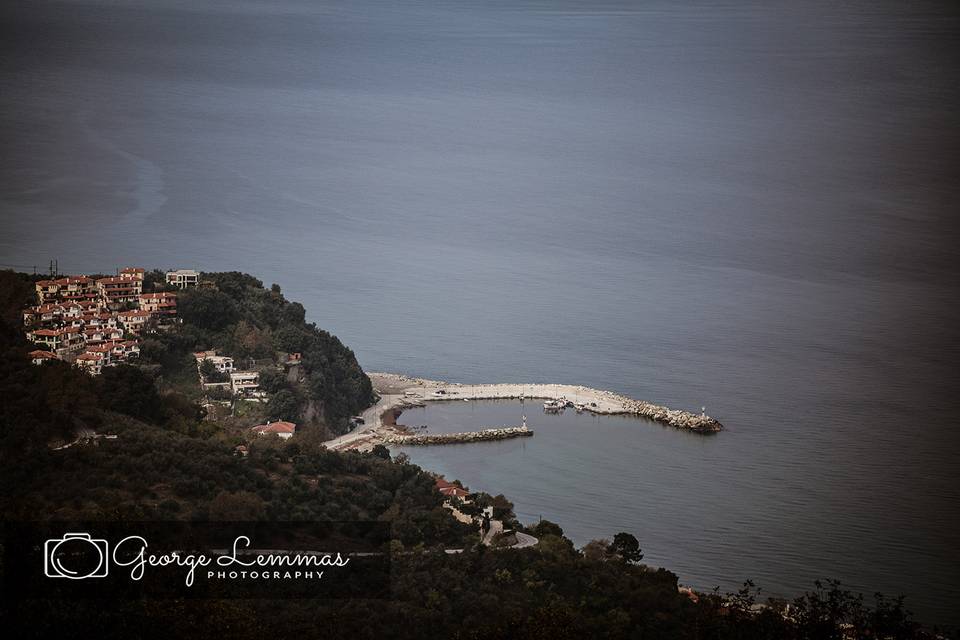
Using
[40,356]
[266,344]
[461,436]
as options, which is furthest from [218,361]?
[461,436]

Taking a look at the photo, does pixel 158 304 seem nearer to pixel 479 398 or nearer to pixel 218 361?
pixel 218 361

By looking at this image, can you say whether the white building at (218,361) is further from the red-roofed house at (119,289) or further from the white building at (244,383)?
the red-roofed house at (119,289)

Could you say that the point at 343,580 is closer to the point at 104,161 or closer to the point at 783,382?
the point at 783,382

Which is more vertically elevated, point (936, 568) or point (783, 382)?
point (783, 382)

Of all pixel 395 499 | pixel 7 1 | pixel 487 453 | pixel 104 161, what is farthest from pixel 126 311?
pixel 7 1

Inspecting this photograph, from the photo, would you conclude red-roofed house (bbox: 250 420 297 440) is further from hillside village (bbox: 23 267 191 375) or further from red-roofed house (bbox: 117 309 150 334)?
red-roofed house (bbox: 117 309 150 334)

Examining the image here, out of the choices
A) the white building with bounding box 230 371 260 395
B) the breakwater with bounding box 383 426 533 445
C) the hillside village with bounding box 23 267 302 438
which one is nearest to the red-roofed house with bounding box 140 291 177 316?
the hillside village with bounding box 23 267 302 438

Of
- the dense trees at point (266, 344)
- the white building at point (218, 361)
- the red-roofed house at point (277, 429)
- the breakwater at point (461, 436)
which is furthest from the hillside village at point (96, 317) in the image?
the breakwater at point (461, 436)
